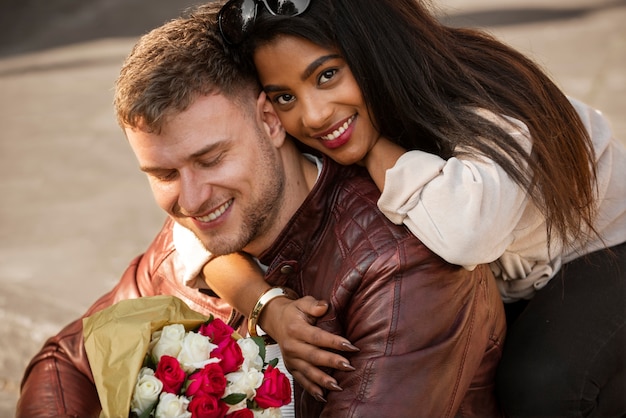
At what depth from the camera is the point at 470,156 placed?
2.69 metres

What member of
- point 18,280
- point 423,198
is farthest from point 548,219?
point 18,280

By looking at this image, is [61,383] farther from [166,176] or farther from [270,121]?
[270,121]

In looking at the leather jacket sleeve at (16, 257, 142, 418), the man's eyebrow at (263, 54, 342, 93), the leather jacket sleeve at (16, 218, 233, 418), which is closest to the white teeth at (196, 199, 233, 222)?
the leather jacket sleeve at (16, 218, 233, 418)

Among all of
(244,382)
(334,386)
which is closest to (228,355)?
(244,382)

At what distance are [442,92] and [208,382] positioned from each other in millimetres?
1141

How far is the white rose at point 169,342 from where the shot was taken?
96.0 inches

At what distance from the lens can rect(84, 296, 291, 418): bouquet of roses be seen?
2.34 meters

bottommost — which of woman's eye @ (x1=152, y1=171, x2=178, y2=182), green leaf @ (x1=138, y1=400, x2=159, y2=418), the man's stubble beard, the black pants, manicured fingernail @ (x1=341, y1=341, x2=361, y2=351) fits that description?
the black pants

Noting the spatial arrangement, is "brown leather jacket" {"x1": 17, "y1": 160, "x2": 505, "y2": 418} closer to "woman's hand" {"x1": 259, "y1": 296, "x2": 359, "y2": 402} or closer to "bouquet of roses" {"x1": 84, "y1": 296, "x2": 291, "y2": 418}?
"woman's hand" {"x1": 259, "y1": 296, "x2": 359, "y2": 402}

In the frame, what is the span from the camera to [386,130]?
9.47 ft

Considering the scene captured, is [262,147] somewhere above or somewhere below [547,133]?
above

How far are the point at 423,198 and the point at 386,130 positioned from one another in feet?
1.17

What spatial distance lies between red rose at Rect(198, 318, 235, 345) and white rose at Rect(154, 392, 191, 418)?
0.23m

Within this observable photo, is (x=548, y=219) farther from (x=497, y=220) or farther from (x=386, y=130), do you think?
(x=386, y=130)
